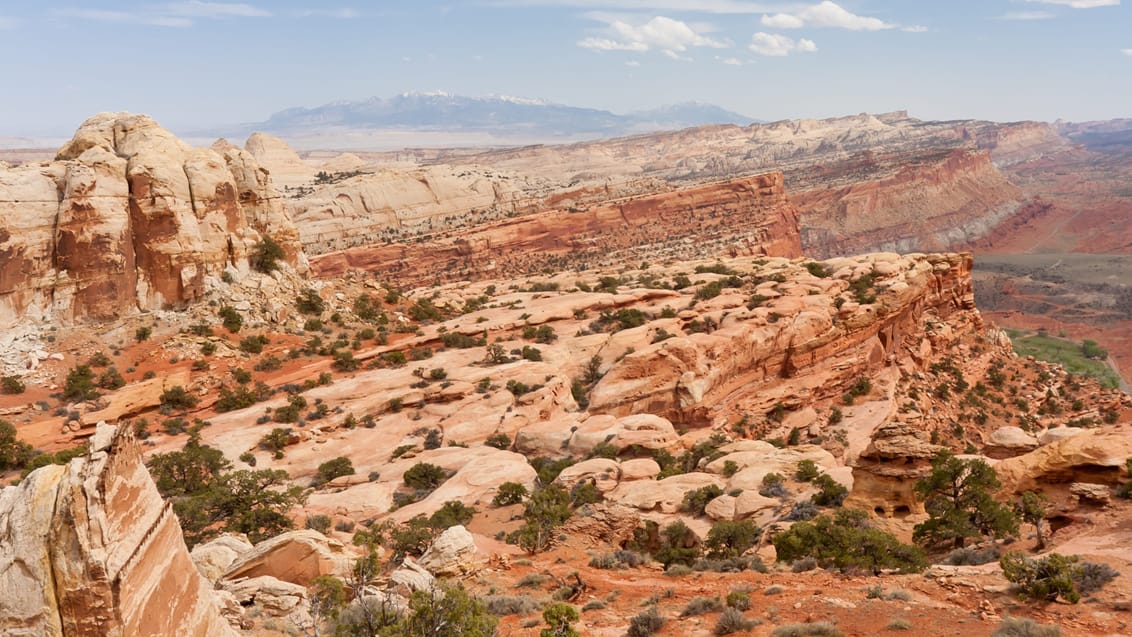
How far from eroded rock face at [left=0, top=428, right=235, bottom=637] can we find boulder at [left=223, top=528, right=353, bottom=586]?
6802mm

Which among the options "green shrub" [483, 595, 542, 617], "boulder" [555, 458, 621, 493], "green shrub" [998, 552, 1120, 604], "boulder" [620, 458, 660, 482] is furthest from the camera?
"boulder" [620, 458, 660, 482]

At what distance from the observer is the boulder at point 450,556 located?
1530 centimetres

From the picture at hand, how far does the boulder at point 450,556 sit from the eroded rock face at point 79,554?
849 cm

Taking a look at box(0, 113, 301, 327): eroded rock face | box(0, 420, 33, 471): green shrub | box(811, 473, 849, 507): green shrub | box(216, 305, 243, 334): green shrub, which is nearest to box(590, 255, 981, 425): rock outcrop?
box(811, 473, 849, 507): green shrub

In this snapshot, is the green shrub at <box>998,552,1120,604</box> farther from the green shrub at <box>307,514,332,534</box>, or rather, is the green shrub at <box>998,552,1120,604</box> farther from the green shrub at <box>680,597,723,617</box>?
the green shrub at <box>307,514,332,534</box>

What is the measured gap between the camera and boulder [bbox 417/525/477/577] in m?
15.3

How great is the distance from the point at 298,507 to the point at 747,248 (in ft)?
219

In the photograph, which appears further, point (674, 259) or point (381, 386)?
point (674, 259)

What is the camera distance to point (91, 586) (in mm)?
6555

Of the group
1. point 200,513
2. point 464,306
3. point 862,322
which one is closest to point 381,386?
point 200,513

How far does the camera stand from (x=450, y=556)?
15.5 m

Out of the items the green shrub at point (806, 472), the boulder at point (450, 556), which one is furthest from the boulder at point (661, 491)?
the boulder at point (450, 556)

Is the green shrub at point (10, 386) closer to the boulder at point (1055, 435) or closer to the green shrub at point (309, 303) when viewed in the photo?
the green shrub at point (309, 303)

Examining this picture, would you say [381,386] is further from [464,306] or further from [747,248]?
[747,248]
